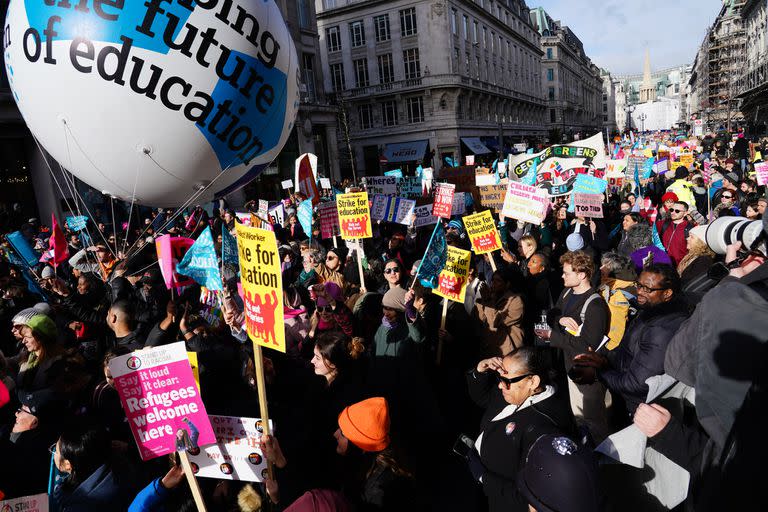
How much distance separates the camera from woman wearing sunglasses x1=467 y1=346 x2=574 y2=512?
7.59 ft

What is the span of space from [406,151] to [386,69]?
8164 millimetres

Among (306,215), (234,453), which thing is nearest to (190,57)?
(234,453)

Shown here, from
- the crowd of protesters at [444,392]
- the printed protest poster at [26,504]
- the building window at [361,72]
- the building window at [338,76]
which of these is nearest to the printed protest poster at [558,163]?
the crowd of protesters at [444,392]

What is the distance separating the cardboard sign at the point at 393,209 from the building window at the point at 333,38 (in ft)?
128

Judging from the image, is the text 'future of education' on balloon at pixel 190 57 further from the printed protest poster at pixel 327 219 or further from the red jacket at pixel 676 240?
the red jacket at pixel 676 240

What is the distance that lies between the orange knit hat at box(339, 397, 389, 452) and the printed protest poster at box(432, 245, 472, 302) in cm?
246

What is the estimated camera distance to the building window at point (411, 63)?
134ft

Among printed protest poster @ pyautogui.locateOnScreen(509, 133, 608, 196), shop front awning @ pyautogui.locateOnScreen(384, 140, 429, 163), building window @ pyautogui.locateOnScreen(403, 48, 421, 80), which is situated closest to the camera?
printed protest poster @ pyautogui.locateOnScreen(509, 133, 608, 196)

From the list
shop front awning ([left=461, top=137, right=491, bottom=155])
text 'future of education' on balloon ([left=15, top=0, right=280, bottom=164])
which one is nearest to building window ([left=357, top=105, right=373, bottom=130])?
shop front awning ([left=461, top=137, right=491, bottom=155])

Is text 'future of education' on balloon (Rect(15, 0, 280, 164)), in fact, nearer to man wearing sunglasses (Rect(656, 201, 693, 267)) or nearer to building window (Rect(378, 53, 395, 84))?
man wearing sunglasses (Rect(656, 201, 693, 267))

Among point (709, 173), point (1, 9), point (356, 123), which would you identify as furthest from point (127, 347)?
point (356, 123)

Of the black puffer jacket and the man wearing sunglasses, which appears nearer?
the black puffer jacket

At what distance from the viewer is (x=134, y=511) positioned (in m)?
2.49

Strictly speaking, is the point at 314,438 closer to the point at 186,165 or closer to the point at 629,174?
the point at 186,165
